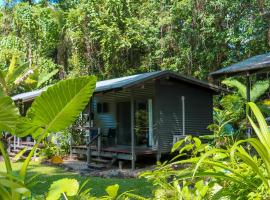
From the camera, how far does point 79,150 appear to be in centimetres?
1764

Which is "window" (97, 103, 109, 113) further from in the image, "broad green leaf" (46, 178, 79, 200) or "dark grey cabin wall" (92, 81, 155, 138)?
"broad green leaf" (46, 178, 79, 200)

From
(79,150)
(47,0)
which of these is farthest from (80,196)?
(47,0)

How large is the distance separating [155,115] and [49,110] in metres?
12.9

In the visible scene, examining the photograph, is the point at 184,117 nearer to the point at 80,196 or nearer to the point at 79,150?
the point at 79,150

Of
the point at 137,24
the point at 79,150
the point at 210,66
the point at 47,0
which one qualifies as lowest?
the point at 79,150

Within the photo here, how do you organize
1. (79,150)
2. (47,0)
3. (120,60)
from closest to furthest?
1. (79,150)
2. (120,60)
3. (47,0)

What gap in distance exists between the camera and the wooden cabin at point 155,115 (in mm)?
14547

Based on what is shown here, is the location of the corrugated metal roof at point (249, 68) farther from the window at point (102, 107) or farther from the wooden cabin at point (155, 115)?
the window at point (102, 107)

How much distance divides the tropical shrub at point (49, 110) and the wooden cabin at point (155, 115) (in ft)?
35.2

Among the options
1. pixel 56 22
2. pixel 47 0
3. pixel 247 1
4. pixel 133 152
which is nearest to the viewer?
pixel 133 152

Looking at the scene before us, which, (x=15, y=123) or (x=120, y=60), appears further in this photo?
(x=120, y=60)

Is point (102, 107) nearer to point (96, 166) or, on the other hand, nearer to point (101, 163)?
point (101, 163)

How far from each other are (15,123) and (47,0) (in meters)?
32.0

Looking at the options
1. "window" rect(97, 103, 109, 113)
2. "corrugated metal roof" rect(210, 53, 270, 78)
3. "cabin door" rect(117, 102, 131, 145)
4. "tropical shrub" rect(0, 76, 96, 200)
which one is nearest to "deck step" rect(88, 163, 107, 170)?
"cabin door" rect(117, 102, 131, 145)
